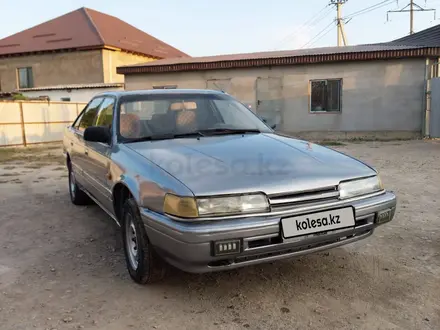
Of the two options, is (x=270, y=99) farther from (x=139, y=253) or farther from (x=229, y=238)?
(x=229, y=238)

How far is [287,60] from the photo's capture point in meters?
14.8

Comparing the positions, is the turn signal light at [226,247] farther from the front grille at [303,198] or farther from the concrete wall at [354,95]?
the concrete wall at [354,95]

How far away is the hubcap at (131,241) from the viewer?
117 inches

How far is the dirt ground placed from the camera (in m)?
2.44

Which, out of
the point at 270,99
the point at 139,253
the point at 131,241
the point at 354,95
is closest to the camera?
the point at 139,253

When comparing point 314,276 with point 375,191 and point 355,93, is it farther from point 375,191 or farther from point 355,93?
point 355,93

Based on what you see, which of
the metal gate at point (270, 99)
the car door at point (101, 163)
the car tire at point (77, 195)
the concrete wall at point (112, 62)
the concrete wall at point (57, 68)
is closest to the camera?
the car door at point (101, 163)

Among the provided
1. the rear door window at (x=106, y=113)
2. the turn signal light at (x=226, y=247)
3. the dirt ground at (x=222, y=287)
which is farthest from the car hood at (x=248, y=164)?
the dirt ground at (x=222, y=287)

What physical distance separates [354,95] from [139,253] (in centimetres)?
1327

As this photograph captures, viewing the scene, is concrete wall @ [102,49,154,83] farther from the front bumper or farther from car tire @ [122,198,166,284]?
the front bumper

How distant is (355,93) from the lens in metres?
14.4

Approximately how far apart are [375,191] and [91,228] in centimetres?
306

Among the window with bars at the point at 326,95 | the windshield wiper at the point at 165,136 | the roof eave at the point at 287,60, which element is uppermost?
the roof eave at the point at 287,60

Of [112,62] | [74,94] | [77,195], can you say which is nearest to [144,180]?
[77,195]
